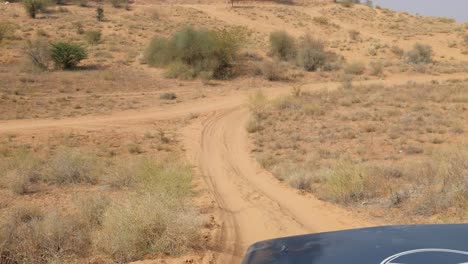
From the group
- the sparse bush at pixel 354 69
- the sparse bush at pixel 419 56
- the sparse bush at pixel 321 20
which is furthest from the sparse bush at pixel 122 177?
the sparse bush at pixel 321 20

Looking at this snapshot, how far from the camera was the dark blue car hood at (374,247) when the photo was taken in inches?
126

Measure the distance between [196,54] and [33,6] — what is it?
81.5 ft

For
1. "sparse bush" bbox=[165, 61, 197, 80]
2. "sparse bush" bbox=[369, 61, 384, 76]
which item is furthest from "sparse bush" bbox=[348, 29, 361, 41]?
"sparse bush" bbox=[165, 61, 197, 80]

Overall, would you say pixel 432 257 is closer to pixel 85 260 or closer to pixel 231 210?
pixel 85 260

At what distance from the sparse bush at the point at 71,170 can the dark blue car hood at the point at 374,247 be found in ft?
28.7

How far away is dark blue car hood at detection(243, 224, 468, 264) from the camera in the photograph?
10.5 feet

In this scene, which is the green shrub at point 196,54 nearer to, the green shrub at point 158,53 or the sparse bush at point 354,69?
the green shrub at point 158,53

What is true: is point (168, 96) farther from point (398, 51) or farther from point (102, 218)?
point (398, 51)

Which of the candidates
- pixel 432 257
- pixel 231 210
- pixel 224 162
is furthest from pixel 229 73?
pixel 432 257

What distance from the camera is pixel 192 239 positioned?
724 cm

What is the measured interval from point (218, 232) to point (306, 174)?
3.72 meters

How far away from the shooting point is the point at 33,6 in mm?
45938

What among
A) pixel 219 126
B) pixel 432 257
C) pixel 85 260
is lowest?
pixel 219 126

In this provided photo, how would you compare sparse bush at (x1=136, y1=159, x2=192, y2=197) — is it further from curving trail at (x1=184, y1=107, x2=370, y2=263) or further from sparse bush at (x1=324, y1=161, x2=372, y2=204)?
sparse bush at (x1=324, y1=161, x2=372, y2=204)
